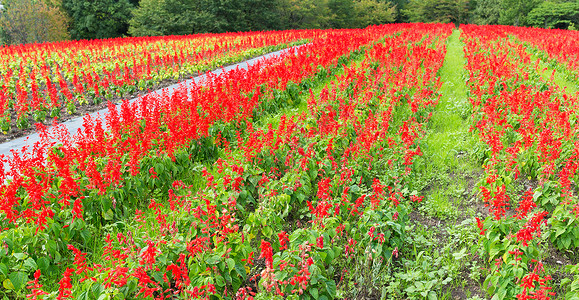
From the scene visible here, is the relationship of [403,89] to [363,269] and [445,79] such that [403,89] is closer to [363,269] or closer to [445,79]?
[445,79]

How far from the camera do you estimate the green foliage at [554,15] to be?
1670 inches

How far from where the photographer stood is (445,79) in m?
12.4

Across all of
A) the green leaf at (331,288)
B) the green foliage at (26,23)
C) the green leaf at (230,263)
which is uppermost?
the green foliage at (26,23)

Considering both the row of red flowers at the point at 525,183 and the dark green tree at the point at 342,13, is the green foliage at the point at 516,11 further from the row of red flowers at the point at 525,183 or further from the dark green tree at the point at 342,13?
the row of red flowers at the point at 525,183

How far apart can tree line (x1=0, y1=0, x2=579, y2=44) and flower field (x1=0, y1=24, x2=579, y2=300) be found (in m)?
28.1

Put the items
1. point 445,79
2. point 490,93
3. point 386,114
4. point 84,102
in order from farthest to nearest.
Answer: point 445,79
point 84,102
point 490,93
point 386,114

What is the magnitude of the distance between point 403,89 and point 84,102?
29.5 feet

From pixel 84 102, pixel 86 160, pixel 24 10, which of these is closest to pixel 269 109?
pixel 86 160

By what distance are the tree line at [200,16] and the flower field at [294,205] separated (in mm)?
28081

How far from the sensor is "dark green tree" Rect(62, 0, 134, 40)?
1428 inches

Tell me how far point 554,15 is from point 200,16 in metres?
43.3

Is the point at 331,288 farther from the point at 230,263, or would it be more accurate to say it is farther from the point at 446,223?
the point at 446,223

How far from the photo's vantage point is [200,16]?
34719mm

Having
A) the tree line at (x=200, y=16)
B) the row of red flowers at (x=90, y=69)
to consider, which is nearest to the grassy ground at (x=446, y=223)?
the row of red flowers at (x=90, y=69)
